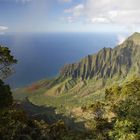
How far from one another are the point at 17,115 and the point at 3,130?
10293 millimetres

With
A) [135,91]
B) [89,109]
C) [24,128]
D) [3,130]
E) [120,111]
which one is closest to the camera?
[3,130]

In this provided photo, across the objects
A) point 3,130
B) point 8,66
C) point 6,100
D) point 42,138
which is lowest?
point 42,138

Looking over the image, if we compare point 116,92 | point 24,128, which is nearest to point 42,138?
point 24,128

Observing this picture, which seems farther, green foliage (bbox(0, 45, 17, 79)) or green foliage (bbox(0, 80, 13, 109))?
green foliage (bbox(0, 80, 13, 109))

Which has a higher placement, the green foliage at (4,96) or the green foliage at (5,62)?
the green foliage at (5,62)

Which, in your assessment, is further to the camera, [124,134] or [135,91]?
[135,91]

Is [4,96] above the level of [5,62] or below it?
below

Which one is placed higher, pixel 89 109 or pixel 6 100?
pixel 6 100

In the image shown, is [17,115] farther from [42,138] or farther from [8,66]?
[8,66]

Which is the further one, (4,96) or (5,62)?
(4,96)

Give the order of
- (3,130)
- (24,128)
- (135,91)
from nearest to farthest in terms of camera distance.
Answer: (3,130) < (24,128) < (135,91)

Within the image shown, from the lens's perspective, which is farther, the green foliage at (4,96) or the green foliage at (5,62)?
the green foliage at (4,96)

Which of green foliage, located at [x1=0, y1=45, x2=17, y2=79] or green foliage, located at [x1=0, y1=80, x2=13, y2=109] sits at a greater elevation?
green foliage, located at [x1=0, y1=45, x2=17, y2=79]

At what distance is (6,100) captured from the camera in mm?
43250
